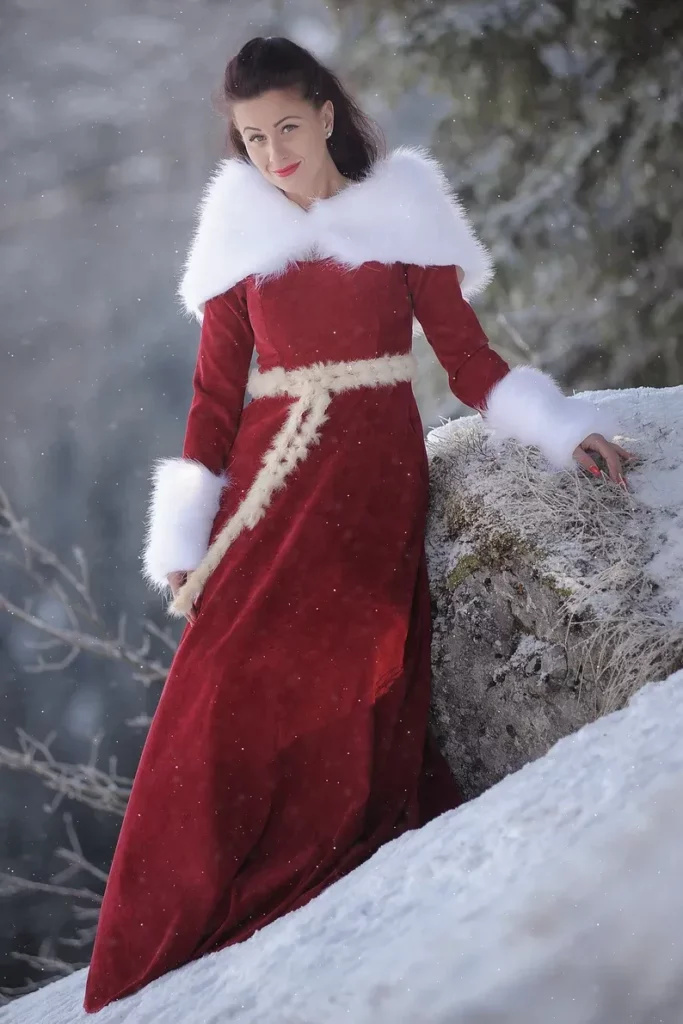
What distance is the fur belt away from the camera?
5.08ft

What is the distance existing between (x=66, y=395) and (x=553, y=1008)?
5.18 m

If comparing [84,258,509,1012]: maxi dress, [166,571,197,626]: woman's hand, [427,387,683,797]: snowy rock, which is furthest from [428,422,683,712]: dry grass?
[166,571,197,626]: woman's hand

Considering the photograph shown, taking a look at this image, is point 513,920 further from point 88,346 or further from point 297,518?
point 88,346

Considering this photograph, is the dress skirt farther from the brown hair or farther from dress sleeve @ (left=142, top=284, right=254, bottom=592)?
the brown hair

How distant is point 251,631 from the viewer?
143cm

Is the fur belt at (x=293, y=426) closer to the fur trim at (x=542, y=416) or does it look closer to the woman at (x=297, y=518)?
the woman at (x=297, y=518)

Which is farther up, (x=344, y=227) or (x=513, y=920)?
(x=344, y=227)

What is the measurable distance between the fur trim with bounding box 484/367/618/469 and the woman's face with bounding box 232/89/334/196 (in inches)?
20.9

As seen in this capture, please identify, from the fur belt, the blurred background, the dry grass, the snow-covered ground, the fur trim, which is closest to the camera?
the snow-covered ground

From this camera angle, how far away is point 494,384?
5.15 feet

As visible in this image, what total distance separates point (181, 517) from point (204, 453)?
6.0 inches

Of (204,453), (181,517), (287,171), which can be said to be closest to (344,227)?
(287,171)

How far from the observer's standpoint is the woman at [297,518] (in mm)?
1353

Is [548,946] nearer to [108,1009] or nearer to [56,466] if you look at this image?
[108,1009]
